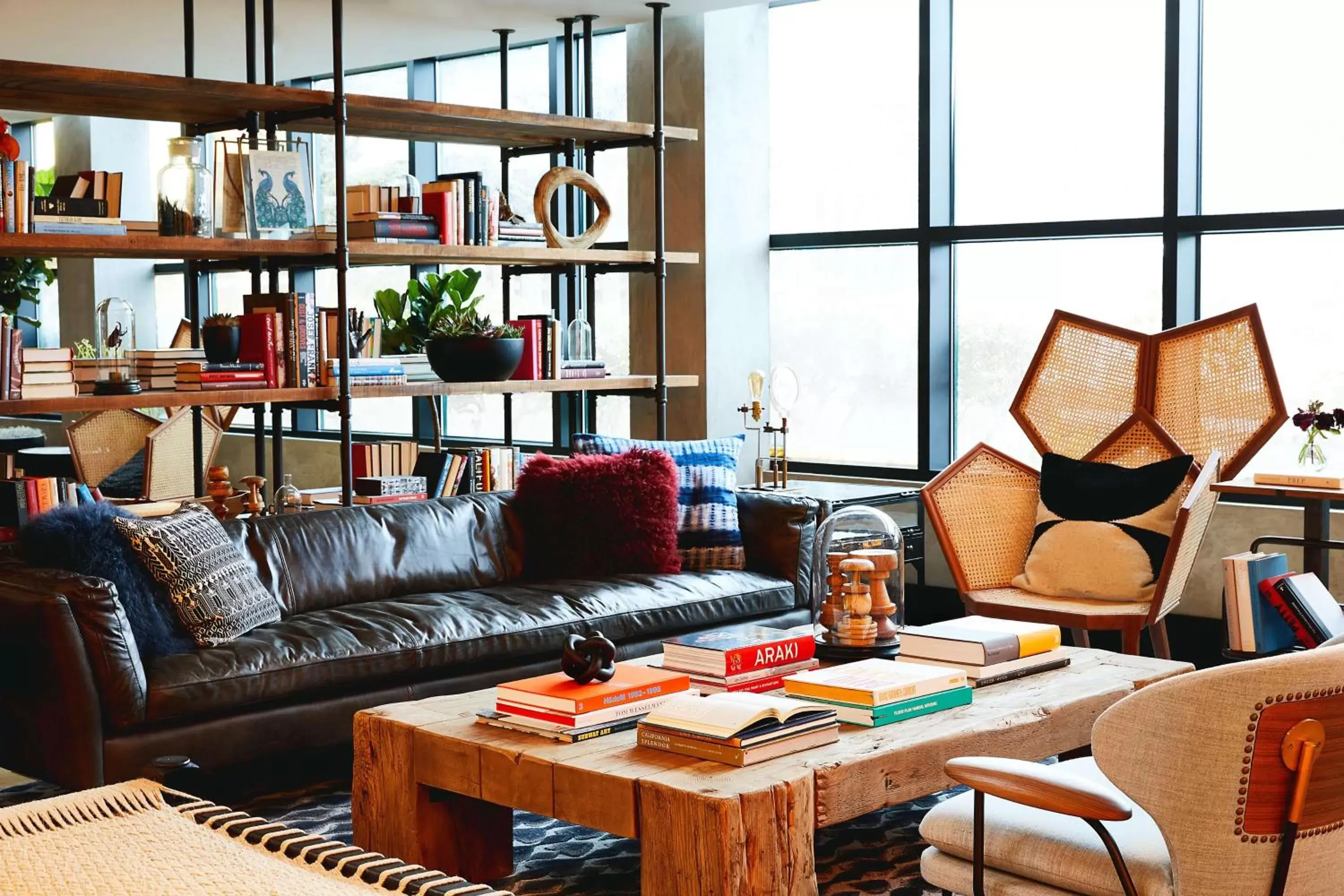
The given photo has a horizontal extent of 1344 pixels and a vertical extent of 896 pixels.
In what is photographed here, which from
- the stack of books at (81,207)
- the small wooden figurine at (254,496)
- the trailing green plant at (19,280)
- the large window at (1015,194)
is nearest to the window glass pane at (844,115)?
the large window at (1015,194)

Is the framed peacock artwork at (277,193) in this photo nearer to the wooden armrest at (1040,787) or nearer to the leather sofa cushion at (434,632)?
the leather sofa cushion at (434,632)

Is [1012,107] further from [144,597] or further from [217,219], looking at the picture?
[144,597]

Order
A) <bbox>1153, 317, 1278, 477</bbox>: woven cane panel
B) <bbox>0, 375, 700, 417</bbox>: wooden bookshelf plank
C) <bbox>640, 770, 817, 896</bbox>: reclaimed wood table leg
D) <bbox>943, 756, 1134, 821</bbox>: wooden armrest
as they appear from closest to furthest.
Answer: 1. <bbox>943, 756, 1134, 821</bbox>: wooden armrest
2. <bbox>640, 770, 817, 896</bbox>: reclaimed wood table leg
3. <bbox>0, 375, 700, 417</bbox>: wooden bookshelf plank
4. <bbox>1153, 317, 1278, 477</bbox>: woven cane panel

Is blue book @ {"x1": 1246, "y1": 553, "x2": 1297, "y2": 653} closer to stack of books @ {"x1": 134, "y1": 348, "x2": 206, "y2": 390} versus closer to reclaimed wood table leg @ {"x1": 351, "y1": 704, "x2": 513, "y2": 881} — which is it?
reclaimed wood table leg @ {"x1": 351, "y1": 704, "x2": 513, "y2": 881}

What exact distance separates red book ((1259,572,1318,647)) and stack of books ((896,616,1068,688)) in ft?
3.56

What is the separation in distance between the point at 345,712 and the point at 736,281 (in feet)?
9.91

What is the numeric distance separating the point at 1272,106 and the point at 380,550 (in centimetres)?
334

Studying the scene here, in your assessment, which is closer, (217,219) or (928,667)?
(928,667)

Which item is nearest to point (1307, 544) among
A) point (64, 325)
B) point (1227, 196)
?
point (1227, 196)

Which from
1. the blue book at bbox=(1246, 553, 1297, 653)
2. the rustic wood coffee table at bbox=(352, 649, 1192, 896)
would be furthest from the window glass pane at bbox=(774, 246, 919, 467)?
the rustic wood coffee table at bbox=(352, 649, 1192, 896)

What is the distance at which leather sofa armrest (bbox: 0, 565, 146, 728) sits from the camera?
3.34 meters

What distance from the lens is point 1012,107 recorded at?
5781mm

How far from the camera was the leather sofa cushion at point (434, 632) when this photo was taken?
3.54 m

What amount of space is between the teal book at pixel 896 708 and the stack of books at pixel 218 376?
8.09ft
